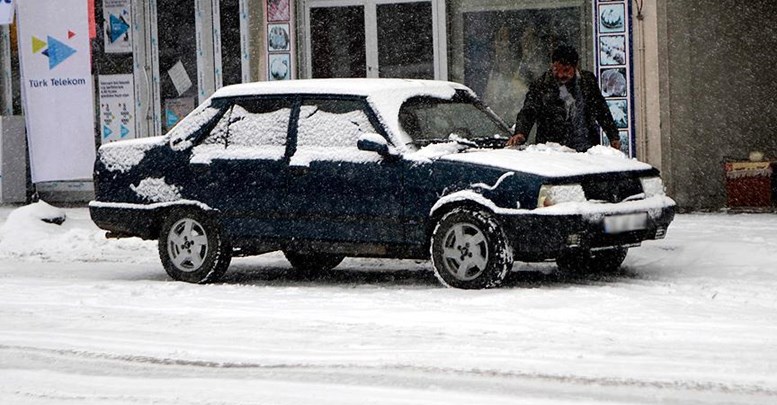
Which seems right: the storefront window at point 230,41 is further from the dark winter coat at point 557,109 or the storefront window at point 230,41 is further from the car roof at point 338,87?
the dark winter coat at point 557,109

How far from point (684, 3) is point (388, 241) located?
759 cm

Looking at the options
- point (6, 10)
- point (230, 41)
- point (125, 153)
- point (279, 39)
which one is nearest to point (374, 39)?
point (279, 39)

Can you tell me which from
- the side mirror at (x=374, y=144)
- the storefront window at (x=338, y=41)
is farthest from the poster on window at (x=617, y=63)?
the side mirror at (x=374, y=144)

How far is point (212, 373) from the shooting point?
8141mm

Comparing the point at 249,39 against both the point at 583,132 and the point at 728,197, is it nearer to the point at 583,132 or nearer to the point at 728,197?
the point at 728,197

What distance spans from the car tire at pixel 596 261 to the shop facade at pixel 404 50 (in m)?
5.50

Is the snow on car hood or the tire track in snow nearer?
the tire track in snow

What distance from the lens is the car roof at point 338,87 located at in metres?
12.1

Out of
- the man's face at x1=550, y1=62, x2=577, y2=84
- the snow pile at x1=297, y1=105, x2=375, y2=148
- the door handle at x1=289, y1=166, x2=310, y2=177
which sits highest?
the man's face at x1=550, y1=62, x2=577, y2=84

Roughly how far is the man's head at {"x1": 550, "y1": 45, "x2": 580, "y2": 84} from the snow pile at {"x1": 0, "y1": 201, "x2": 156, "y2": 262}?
452 centimetres

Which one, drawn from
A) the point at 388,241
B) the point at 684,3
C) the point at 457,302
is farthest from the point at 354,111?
the point at 684,3

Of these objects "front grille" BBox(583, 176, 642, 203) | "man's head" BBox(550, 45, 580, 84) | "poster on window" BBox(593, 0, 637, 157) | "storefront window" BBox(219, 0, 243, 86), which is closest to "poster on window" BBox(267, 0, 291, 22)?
"storefront window" BBox(219, 0, 243, 86)

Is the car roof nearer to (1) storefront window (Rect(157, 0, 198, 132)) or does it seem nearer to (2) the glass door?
(2) the glass door

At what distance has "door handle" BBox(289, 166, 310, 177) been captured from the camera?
11953 mm
